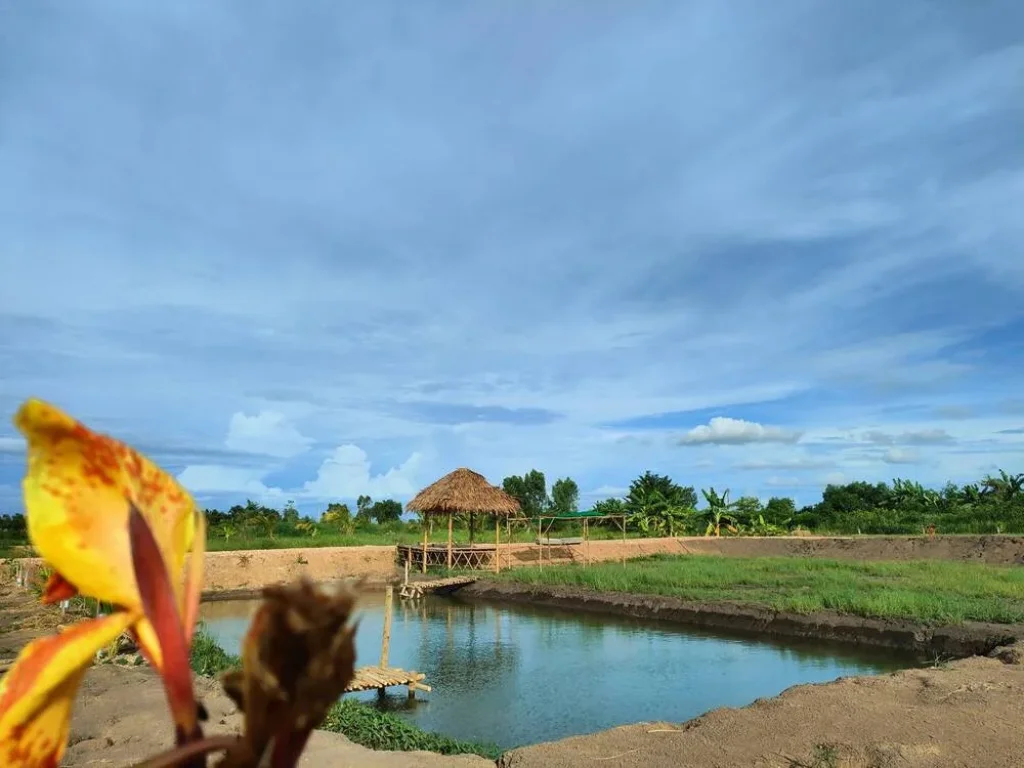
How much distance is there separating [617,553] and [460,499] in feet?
18.7

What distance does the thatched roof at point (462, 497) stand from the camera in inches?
950

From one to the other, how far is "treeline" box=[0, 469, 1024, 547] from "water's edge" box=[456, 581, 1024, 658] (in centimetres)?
855

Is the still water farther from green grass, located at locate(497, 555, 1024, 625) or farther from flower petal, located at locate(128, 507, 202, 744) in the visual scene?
flower petal, located at locate(128, 507, 202, 744)

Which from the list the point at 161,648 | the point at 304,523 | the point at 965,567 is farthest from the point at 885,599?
the point at 304,523

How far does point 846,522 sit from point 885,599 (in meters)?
20.1

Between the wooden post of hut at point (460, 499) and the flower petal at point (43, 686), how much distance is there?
2374 cm

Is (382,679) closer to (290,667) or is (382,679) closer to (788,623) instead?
(788,623)

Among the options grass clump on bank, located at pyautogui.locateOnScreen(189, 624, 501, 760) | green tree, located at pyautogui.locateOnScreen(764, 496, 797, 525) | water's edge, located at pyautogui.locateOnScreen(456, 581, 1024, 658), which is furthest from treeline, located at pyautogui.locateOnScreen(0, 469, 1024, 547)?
grass clump on bank, located at pyautogui.locateOnScreen(189, 624, 501, 760)

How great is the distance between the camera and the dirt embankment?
21016mm

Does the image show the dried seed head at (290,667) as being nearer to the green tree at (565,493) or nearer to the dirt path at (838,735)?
the dirt path at (838,735)

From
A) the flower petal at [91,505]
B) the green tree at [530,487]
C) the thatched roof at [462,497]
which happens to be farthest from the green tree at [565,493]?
the flower petal at [91,505]

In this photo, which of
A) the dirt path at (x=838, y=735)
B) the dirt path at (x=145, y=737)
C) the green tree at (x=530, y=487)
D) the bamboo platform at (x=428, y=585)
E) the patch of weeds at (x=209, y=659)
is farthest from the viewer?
the green tree at (x=530, y=487)

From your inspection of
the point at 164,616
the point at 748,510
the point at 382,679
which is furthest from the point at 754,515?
the point at 164,616

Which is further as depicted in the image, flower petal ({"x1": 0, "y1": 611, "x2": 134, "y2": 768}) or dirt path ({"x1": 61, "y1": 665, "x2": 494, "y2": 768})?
dirt path ({"x1": 61, "y1": 665, "x2": 494, "y2": 768})
